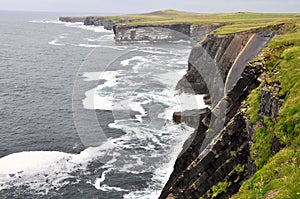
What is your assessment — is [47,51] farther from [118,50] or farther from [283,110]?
[283,110]

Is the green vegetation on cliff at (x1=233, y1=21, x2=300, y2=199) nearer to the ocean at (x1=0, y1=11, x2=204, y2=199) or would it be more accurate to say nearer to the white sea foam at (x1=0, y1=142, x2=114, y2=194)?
the ocean at (x1=0, y1=11, x2=204, y2=199)

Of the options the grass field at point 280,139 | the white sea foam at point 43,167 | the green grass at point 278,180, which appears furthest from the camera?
the white sea foam at point 43,167

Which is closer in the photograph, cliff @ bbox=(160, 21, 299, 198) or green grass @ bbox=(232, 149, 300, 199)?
green grass @ bbox=(232, 149, 300, 199)

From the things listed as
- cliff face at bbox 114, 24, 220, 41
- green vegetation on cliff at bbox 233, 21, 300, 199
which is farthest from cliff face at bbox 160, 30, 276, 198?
cliff face at bbox 114, 24, 220, 41

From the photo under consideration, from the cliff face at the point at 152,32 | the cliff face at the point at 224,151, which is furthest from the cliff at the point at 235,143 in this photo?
the cliff face at the point at 152,32

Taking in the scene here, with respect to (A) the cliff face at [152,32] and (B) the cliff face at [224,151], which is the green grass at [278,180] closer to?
(B) the cliff face at [224,151]

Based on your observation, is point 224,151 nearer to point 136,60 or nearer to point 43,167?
point 43,167

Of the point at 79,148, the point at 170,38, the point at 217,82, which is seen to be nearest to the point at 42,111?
the point at 79,148
